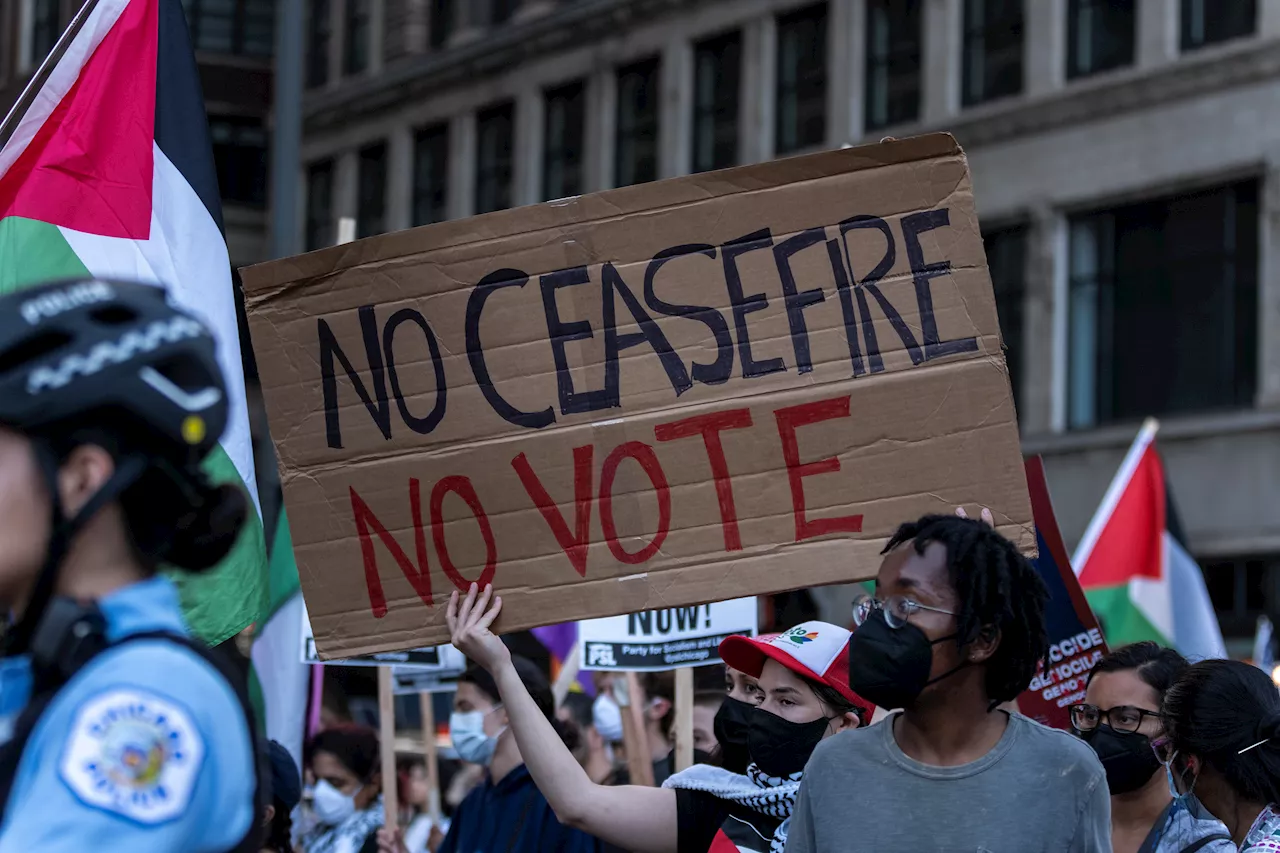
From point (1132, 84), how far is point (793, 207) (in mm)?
20684

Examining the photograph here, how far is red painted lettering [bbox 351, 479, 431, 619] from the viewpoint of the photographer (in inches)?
179

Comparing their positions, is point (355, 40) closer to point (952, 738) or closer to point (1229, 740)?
point (1229, 740)

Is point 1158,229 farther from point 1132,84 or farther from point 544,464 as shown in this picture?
point 544,464

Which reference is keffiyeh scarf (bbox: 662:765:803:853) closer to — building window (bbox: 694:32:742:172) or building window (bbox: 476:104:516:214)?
building window (bbox: 694:32:742:172)

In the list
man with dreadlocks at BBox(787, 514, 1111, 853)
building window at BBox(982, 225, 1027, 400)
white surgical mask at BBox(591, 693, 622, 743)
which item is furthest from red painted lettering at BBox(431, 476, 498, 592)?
building window at BBox(982, 225, 1027, 400)

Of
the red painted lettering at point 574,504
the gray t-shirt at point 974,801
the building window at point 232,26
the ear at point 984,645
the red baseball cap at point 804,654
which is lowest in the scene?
the gray t-shirt at point 974,801

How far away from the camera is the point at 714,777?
13.8 feet

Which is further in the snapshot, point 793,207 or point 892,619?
point 793,207

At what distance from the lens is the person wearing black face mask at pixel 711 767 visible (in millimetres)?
4027

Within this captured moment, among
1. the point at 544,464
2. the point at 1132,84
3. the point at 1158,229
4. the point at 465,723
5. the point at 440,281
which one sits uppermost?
the point at 1132,84

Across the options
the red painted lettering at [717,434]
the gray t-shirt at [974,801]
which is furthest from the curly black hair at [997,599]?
the red painted lettering at [717,434]

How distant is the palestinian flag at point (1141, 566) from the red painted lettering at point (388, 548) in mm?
7134

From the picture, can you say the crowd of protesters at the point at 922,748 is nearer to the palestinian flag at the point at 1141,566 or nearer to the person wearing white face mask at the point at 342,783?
the person wearing white face mask at the point at 342,783

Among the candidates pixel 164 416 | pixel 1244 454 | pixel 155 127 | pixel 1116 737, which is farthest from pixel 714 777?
pixel 1244 454
